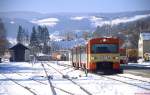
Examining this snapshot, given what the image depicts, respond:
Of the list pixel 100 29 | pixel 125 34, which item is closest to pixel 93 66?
pixel 100 29

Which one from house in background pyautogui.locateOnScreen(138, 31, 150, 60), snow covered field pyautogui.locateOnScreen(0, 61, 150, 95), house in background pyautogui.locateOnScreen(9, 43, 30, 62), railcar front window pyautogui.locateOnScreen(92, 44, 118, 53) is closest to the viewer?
snow covered field pyautogui.locateOnScreen(0, 61, 150, 95)

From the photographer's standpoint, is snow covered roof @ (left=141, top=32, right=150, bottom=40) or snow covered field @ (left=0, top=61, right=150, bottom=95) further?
snow covered roof @ (left=141, top=32, right=150, bottom=40)

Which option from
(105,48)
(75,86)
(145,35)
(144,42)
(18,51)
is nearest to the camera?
(75,86)

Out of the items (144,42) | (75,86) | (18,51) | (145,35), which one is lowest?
(75,86)

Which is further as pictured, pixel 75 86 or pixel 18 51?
pixel 18 51

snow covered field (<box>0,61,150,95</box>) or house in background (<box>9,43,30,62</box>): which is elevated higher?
house in background (<box>9,43,30,62</box>)

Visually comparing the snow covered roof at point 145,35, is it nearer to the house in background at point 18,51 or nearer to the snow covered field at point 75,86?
the house in background at point 18,51

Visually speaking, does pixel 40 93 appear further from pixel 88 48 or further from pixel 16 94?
pixel 88 48

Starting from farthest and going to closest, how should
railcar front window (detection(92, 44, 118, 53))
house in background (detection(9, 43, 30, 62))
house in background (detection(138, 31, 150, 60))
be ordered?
house in background (detection(138, 31, 150, 60))
house in background (detection(9, 43, 30, 62))
railcar front window (detection(92, 44, 118, 53))

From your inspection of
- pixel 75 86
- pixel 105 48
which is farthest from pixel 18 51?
pixel 75 86

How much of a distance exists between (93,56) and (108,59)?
45.7 inches

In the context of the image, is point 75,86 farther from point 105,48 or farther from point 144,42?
point 144,42

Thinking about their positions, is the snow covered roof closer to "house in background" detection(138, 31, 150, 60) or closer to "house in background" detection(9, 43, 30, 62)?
"house in background" detection(138, 31, 150, 60)

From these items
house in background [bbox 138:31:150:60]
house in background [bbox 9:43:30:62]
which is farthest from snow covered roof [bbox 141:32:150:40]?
house in background [bbox 9:43:30:62]
